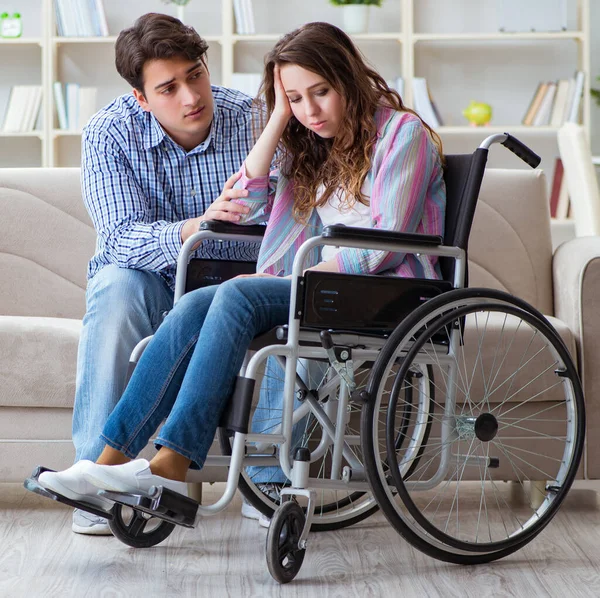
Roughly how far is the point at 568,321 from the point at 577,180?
1168mm

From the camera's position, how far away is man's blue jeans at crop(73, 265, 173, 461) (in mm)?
1734

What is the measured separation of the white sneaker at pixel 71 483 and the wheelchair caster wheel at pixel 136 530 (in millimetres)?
115

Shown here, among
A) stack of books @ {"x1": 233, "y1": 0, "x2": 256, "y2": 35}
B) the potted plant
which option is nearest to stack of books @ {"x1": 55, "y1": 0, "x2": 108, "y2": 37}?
stack of books @ {"x1": 233, "y1": 0, "x2": 256, "y2": 35}

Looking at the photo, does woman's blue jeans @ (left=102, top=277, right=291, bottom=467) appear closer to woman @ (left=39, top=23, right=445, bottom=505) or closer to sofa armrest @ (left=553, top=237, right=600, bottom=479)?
woman @ (left=39, top=23, right=445, bottom=505)

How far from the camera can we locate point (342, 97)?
65.6 inches

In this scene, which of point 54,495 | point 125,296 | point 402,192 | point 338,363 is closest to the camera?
point 54,495

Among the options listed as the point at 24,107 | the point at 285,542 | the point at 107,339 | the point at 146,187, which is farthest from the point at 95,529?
the point at 24,107

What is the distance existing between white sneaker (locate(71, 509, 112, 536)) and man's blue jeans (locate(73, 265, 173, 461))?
0.42 ft

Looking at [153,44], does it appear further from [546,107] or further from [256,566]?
[546,107]

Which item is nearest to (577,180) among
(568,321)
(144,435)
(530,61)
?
(568,321)

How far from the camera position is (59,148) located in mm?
4480

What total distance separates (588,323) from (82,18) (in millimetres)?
3132

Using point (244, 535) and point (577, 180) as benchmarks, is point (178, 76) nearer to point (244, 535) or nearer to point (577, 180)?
point (244, 535)

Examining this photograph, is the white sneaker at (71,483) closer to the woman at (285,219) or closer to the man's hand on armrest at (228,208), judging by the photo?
the woman at (285,219)
